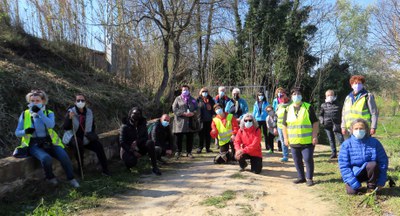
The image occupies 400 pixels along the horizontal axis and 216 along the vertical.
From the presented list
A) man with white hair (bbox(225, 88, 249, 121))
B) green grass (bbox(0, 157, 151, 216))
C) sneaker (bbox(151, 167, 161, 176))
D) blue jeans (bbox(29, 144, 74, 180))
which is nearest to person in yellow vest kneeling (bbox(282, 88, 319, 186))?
sneaker (bbox(151, 167, 161, 176))

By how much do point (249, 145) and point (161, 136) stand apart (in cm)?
202

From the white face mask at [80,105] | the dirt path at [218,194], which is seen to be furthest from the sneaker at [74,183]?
the white face mask at [80,105]

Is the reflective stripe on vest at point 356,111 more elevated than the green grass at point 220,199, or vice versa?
the reflective stripe on vest at point 356,111

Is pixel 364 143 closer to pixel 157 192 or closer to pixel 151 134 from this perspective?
pixel 157 192

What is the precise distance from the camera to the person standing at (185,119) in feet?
26.9

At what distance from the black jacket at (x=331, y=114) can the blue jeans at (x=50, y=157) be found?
18.1ft

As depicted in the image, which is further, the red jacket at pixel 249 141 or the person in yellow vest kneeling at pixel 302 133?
the red jacket at pixel 249 141

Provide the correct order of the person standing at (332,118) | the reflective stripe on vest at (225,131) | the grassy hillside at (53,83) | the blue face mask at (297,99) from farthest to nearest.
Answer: the person standing at (332,118), the reflective stripe on vest at (225,131), the grassy hillside at (53,83), the blue face mask at (297,99)

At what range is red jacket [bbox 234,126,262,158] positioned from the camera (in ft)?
20.5

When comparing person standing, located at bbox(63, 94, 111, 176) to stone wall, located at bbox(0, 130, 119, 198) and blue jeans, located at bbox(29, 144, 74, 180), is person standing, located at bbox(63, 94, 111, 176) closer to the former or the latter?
stone wall, located at bbox(0, 130, 119, 198)

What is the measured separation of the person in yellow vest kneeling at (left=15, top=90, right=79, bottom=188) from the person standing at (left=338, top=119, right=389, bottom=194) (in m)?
4.05

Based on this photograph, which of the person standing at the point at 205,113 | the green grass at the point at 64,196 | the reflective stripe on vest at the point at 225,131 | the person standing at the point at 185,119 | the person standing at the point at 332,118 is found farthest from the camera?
the person standing at the point at 205,113

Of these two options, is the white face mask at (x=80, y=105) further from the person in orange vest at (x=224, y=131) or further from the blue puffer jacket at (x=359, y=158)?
the blue puffer jacket at (x=359, y=158)

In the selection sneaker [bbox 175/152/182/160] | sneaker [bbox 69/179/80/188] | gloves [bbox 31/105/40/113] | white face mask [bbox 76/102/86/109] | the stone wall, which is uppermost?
white face mask [bbox 76/102/86/109]
